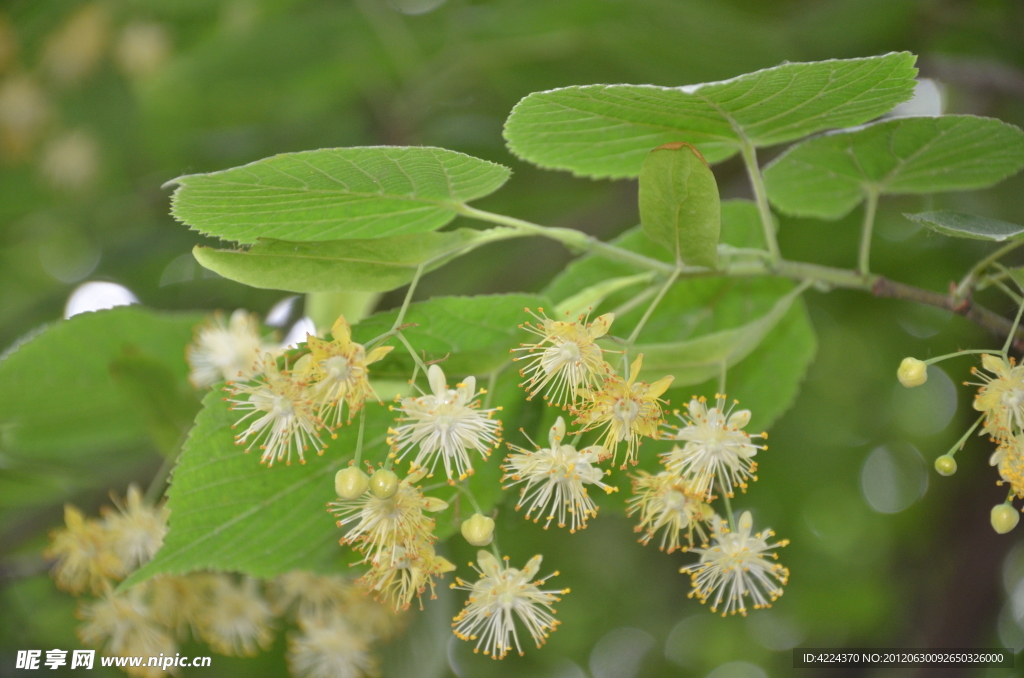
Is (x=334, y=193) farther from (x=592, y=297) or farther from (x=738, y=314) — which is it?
(x=738, y=314)

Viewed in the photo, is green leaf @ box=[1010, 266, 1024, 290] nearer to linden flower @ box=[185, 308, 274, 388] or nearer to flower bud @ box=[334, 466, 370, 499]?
flower bud @ box=[334, 466, 370, 499]

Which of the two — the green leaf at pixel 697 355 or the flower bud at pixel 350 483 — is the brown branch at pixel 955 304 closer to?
the green leaf at pixel 697 355

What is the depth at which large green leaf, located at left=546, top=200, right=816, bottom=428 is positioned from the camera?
1345mm

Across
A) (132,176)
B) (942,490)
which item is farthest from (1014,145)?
(132,176)

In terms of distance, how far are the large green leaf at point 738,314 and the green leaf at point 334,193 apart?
38 centimetres

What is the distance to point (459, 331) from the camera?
3.73 ft

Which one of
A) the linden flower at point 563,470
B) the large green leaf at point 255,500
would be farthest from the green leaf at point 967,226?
the large green leaf at point 255,500

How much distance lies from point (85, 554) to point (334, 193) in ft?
3.56

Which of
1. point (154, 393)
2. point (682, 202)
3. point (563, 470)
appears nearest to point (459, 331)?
point (563, 470)

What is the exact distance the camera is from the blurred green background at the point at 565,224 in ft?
7.91

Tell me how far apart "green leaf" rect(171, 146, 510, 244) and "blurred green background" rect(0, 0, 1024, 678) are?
1290 mm

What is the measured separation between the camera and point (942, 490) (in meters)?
2.91

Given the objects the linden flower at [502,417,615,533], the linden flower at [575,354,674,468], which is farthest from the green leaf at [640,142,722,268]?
the linden flower at [502,417,615,533]

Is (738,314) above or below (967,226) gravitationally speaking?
below
